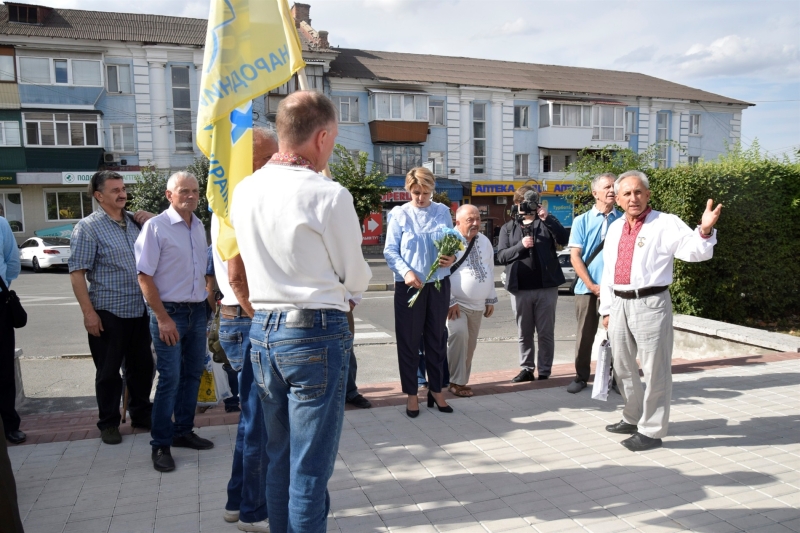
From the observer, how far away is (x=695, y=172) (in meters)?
9.45

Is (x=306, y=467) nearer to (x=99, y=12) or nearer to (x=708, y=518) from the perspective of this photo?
(x=708, y=518)

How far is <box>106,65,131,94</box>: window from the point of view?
102 ft

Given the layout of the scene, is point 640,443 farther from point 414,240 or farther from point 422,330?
point 414,240

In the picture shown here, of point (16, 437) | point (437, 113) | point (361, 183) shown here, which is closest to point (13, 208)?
point (361, 183)

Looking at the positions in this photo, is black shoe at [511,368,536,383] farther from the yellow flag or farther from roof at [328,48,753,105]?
roof at [328,48,753,105]

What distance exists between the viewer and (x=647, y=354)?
4574 mm

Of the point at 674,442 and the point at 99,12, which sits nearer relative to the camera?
the point at 674,442

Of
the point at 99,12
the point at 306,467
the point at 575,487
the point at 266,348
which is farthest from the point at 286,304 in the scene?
the point at 99,12

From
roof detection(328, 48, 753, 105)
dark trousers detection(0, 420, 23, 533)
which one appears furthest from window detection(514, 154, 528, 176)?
dark trousers detection(0, 420, 23, 533)

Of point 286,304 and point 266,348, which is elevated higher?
point 286,304

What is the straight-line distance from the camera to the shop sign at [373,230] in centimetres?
3450

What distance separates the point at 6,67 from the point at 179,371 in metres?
32.0

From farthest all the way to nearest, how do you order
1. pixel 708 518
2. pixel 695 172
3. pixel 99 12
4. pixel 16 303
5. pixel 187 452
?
1. pixel 99 12
2. pixel 695 172
3. pixel 16 303
4. pixel 187 452
5. pixel 708 518

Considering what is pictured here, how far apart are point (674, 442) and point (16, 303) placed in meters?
5.51
